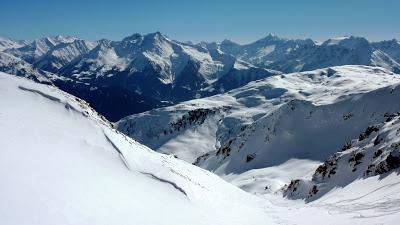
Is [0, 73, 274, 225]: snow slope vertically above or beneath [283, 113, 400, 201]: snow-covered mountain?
above

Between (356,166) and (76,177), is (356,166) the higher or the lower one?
the lower one

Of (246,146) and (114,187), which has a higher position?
(114,187)

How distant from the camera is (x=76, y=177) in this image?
1961cm

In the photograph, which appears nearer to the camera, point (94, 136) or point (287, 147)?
point (94, 136)

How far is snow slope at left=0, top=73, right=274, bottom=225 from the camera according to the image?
16.5 metres

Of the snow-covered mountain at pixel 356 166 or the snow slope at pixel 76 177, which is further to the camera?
the snow-covered mountain at pixel 356 166

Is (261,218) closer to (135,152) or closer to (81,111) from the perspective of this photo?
(135,152)

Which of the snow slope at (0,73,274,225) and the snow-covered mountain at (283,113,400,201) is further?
the snow-covered mountain at (283,113,400,201)

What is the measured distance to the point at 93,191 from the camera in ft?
62.8

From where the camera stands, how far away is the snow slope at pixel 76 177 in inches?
650

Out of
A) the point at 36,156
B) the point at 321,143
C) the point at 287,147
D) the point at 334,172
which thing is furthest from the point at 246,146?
the point at 36,156

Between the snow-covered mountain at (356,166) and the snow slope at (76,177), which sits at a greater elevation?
the snow slope at (76,177)

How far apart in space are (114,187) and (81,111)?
8.81m

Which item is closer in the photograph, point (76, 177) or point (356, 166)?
point (76, 177)
